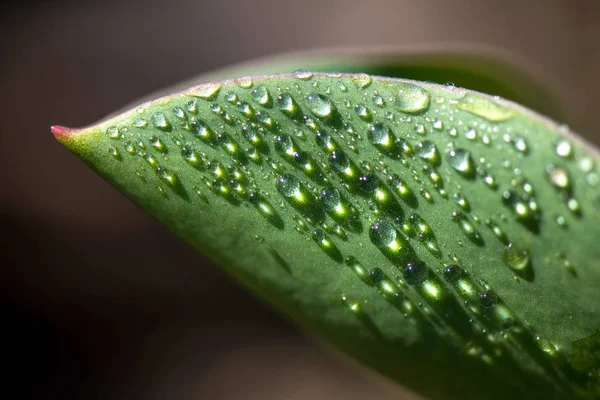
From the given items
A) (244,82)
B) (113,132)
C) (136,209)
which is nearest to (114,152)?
(113,132)

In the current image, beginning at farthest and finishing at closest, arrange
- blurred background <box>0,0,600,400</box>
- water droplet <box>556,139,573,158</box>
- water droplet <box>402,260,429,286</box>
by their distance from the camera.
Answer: blurred background <box>0,0,600,400</box>, water droplet <box>402,260,429,286</box>, water droplet <box>556,139,573,158</box>

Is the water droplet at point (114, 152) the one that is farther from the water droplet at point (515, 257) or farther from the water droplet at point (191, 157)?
the water droplet at point (515, 257)

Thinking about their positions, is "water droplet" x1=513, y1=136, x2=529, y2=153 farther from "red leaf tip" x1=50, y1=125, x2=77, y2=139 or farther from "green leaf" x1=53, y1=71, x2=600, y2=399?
"red leaf tip" x1=50, y1=125, x2=77, y2=139

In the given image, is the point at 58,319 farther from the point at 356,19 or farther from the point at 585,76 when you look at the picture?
the point at 585,76

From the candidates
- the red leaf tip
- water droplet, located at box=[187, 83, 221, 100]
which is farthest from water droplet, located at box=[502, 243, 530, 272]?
the red leaf tip

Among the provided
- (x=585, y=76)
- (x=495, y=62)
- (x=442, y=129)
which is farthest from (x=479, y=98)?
(x=585, y=76)

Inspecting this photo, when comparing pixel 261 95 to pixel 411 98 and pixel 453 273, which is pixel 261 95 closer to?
pixel 411 98
